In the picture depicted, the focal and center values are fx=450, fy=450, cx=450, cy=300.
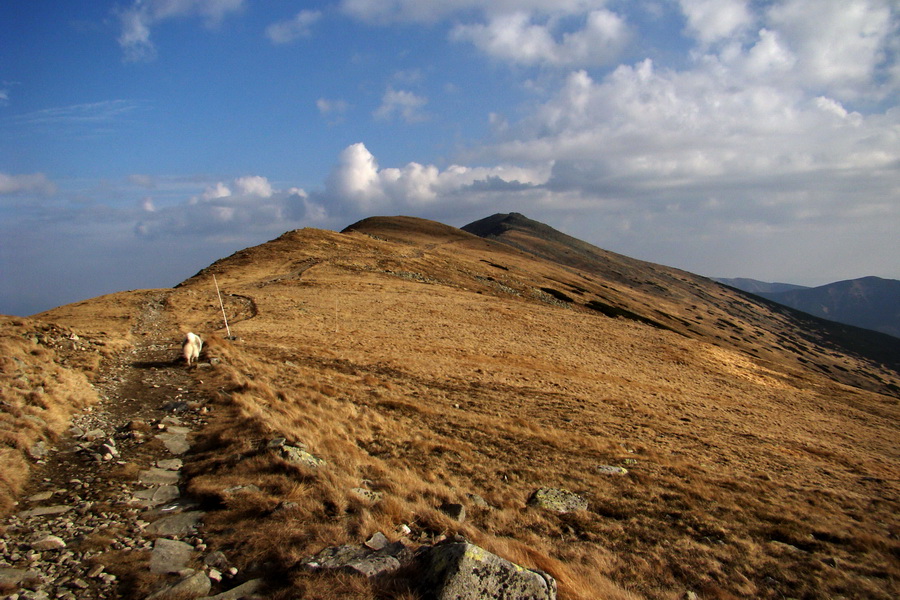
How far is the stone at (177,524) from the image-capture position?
21.9ft

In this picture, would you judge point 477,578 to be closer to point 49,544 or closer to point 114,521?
point 114,521

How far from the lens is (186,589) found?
537cm

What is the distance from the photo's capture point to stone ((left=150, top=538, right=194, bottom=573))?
19.1 ft

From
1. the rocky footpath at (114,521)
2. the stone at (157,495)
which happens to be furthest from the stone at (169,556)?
the stone at (157,495)

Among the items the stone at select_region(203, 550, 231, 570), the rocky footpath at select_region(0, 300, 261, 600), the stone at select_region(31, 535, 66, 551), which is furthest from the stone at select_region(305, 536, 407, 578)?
the stone at select_region(31, 535, 66, 551)

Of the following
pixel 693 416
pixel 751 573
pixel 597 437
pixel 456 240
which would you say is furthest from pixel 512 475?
pixel 456 240

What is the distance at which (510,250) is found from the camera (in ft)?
368

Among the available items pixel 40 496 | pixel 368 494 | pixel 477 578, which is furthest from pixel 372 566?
pixel 40 496

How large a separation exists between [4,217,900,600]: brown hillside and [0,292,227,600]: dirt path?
64 cm

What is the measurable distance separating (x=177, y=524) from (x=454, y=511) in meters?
4.77

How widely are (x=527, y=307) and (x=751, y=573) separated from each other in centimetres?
4155

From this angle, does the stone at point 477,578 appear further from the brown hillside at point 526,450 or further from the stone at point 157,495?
the stone at point 157,495

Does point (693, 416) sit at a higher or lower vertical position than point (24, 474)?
lower

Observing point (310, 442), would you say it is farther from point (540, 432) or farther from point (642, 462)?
point (642, 462)
